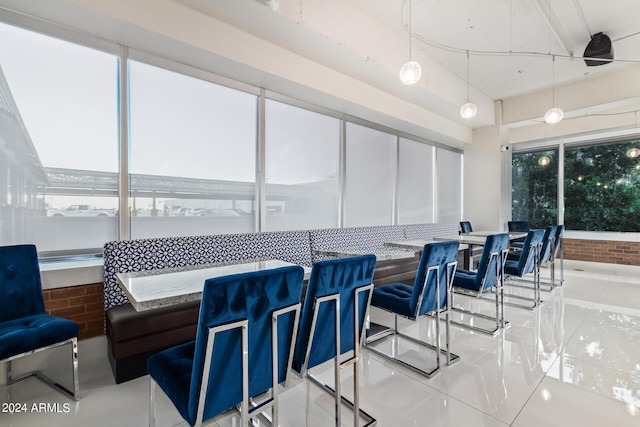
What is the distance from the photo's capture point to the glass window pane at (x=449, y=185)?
671 cm

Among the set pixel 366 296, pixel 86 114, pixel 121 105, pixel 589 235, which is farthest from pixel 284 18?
pixel 589 235

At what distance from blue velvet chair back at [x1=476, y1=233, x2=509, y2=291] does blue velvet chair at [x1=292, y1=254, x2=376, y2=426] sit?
5.35 feet

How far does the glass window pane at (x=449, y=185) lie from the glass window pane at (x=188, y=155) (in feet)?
15.4

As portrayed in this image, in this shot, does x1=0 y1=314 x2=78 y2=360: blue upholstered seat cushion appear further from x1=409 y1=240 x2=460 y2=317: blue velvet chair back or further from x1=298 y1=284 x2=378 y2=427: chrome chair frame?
x1=409 y1=240 x2=460 y2=317: blue velvet chair back

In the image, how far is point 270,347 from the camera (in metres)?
1.22

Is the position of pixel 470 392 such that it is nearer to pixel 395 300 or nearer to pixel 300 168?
pixel 395 300

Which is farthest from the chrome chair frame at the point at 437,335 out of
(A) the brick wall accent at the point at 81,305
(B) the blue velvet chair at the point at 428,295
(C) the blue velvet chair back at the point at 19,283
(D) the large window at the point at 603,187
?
(D) the large window at the point at 603,187

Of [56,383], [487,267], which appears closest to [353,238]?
[487,267]

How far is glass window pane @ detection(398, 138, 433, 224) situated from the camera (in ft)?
19.0

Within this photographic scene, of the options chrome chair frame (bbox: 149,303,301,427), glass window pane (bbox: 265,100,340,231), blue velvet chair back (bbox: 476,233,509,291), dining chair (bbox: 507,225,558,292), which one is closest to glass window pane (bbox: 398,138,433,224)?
glass window pane (bbox: 265,100,340,231)

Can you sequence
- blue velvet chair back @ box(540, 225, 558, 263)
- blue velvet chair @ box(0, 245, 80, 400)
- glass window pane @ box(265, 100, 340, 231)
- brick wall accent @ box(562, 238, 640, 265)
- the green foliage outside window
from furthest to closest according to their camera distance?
the green foliage outside window < brick wall accent @ box(562, 238, 640, 265) < blue velvet chair back @ box(540, 225, 558, 263) < glass window pane @ box(265, 100, 340, 231) < blue velvet chair @ box(0, 245, 80, 400)

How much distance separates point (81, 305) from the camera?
2.33 metres

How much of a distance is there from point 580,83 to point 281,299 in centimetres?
698

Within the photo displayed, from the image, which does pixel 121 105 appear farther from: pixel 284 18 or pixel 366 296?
pixel 366 296
